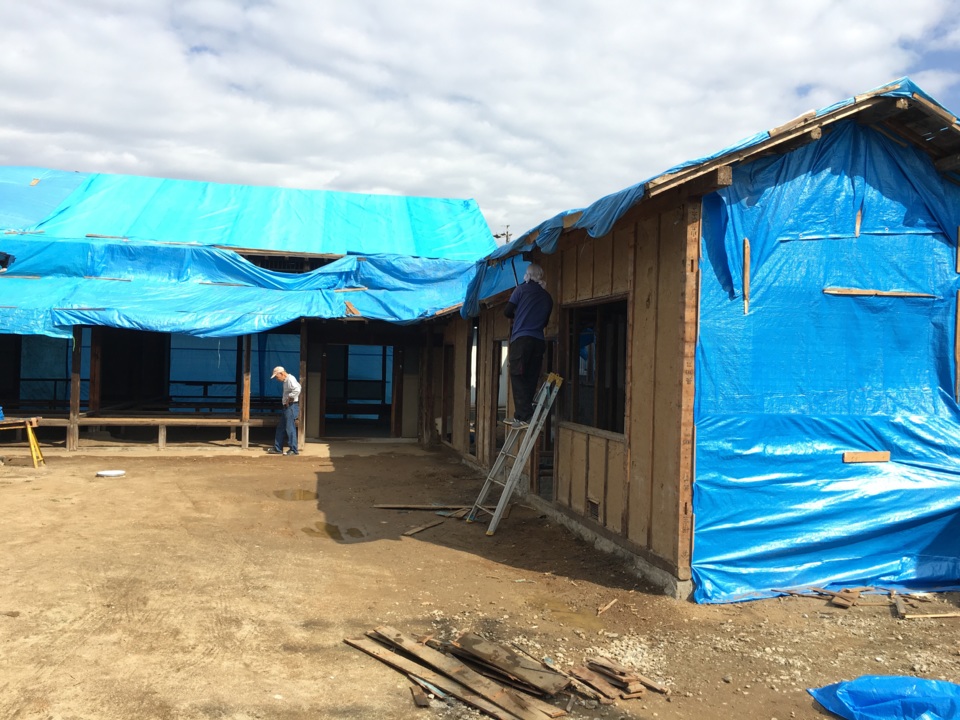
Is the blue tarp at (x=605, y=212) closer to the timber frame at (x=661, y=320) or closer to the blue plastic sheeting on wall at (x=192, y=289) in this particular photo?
the timber frame at (x=661, y=320)

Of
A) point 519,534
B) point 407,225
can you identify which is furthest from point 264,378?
point 519,534

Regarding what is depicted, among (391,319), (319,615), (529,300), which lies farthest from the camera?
(391,319)

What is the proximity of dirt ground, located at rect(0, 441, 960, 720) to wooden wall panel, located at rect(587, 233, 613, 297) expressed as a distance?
2.67m

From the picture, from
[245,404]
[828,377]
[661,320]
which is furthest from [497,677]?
[245,404]

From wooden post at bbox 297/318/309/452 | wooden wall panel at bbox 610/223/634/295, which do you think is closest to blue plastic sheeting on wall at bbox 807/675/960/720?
wooden wall panel at bbox 610/223/634/295

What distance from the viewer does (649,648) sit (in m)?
5.21

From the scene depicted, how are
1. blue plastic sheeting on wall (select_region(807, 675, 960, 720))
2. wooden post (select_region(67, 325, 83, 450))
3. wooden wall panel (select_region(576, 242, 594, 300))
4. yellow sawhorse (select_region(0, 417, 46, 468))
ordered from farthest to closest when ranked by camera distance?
wooden post (select_region(67, 325, 83, 450))
yellow sawhorse (select_region(0, 417, 46, 468))
wooden wall panel (select_region(576, 242, 594, 300))
blue plastic sheeting on wall (select_region(807, 675, 960, 720))

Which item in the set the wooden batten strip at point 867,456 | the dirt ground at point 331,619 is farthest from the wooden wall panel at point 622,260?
the dirt ground at point 331,619

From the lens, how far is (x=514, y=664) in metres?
4.68

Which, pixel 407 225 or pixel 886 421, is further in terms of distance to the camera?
pixel 407 225

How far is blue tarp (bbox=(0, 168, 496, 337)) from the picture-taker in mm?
13867

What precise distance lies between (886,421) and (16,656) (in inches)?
272

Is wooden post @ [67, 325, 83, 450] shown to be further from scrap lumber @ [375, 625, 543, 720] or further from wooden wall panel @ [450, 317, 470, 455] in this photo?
scrap lumber @ [375, 625, 543, 720]

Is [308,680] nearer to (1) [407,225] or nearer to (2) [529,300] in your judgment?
(2) [529,300]
